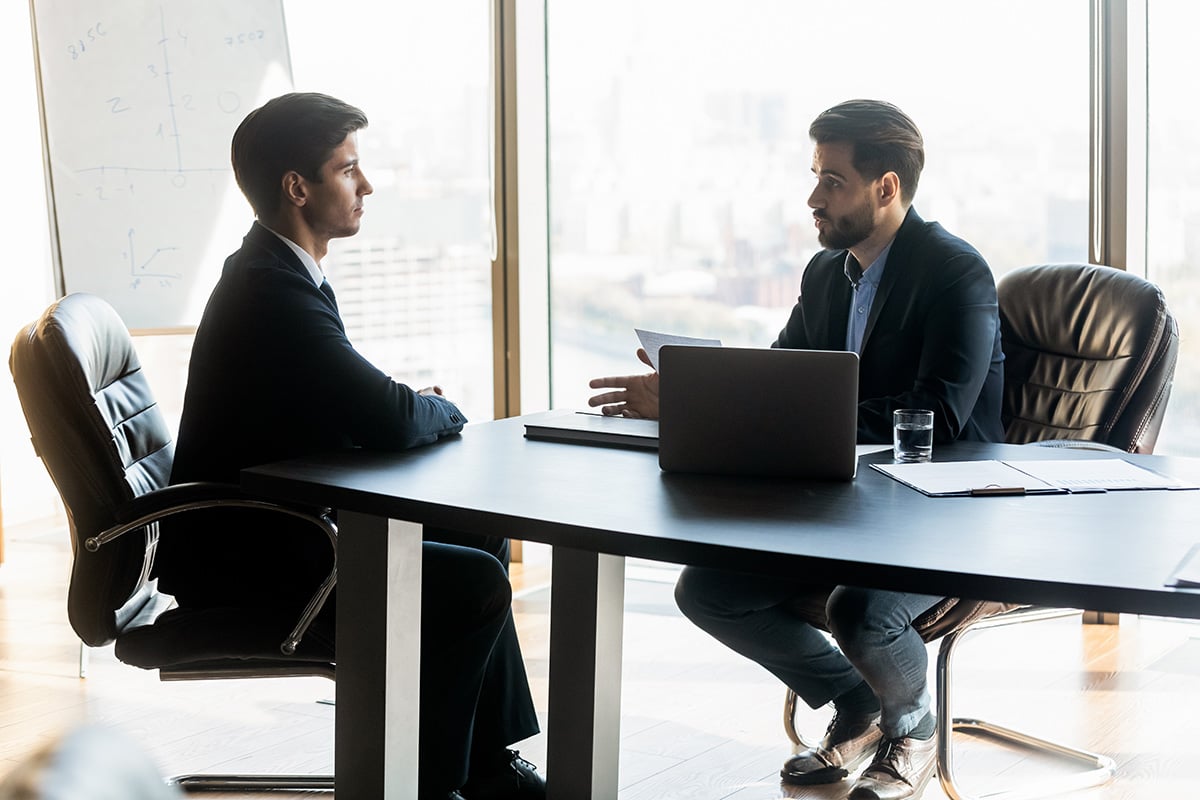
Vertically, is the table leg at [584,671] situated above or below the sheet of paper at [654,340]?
below

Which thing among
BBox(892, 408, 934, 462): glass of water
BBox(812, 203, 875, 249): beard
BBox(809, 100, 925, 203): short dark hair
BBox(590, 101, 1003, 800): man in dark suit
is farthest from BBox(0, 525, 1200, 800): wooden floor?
BBox(809, 100, 925, 203): short dark hair

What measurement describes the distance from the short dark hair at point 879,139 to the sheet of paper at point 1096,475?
935 millimetres

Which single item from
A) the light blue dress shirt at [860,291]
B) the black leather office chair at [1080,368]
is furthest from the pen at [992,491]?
the light blue dress shirt at [860,291]

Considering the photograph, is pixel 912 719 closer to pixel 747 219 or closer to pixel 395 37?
pixel 747 219

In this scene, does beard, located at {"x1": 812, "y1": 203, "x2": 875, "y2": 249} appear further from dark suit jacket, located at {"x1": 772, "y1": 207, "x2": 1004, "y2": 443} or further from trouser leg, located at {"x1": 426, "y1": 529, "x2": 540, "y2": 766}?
trouser leg, located at {"x1": 426, "y1": 529, "x2": 540, "y2": 766}

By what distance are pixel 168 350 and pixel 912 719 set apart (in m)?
3.24

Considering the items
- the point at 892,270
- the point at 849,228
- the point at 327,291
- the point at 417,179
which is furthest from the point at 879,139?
the point at 417,179

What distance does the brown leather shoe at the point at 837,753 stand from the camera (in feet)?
8.45

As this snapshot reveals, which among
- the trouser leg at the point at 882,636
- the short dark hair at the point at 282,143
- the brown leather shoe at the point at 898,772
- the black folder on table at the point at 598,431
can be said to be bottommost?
the brown leather shoe at the point at 898,772

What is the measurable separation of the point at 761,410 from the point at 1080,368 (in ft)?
4.04

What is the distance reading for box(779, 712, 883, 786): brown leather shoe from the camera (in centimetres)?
258

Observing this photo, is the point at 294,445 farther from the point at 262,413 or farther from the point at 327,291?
the point at 327,291

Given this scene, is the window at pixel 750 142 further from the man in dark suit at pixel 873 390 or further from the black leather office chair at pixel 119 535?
A: the black leather office chair at pixel 119 535

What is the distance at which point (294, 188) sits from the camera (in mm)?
2385
